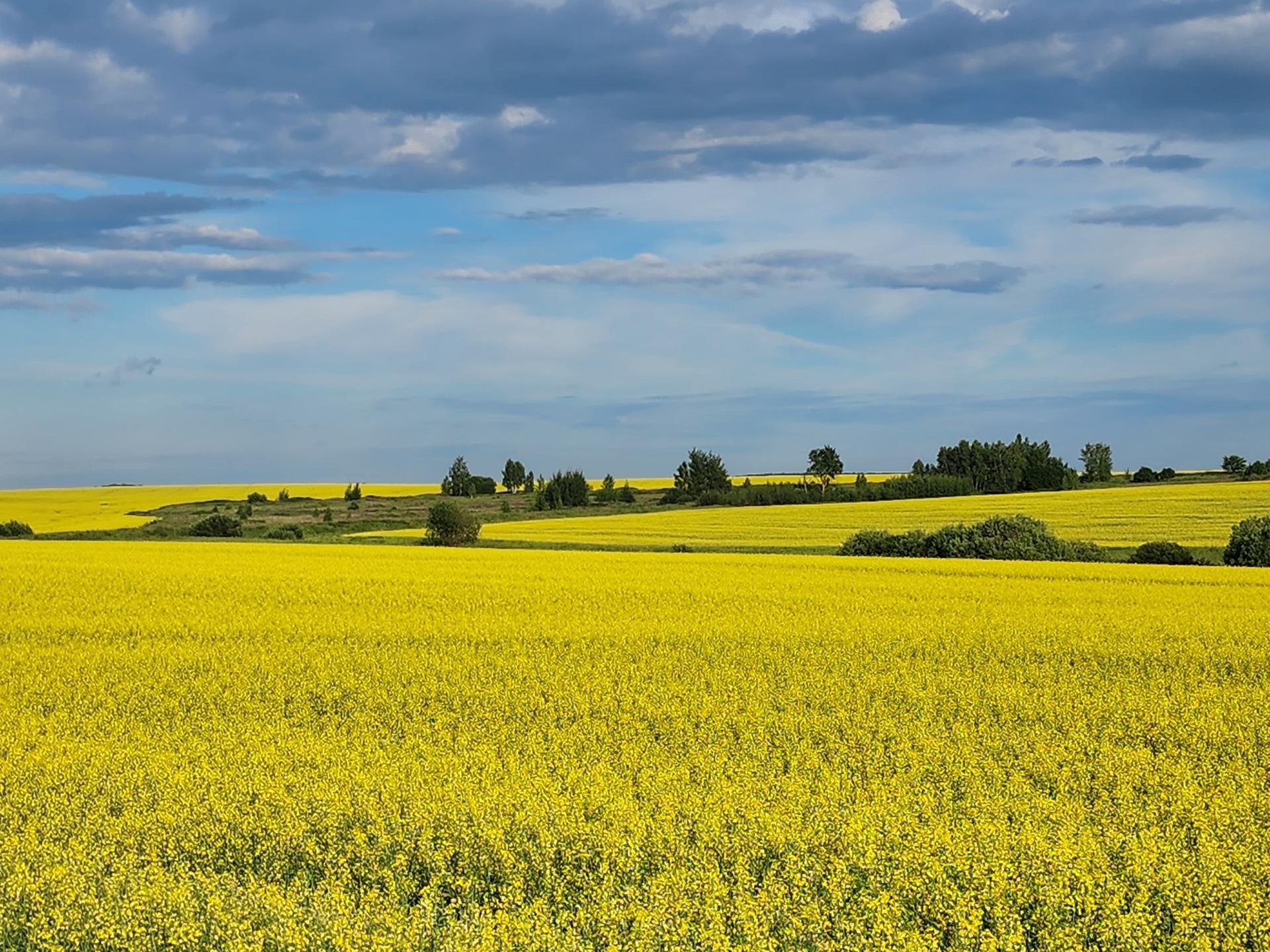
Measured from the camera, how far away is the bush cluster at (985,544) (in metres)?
39.2

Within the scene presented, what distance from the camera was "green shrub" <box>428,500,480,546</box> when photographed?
168ft

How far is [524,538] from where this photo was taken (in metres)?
55.0

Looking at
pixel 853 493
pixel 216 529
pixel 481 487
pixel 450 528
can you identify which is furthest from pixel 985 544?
pixel 481 487

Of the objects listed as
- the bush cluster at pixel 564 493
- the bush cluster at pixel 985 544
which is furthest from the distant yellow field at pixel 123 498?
the bush cluster at pixel 985 544

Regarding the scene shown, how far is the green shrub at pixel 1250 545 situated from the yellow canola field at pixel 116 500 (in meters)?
51.3

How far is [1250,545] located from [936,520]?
60.7ft

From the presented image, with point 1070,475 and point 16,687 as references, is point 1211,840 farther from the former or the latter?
point 1070,475

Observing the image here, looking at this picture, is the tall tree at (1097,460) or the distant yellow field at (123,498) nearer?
the distant yellow field at (123,498)

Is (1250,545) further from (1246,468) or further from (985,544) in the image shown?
(1246,468)

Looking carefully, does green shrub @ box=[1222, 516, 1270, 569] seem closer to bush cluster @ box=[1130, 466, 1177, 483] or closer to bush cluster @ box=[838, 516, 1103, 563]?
bush cluster @ box=[838, 516, 1103, 563]

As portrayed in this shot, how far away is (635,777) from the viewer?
394 inches

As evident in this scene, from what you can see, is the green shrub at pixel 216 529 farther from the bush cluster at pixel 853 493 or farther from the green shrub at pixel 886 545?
the bush cluster at pixel 853 493

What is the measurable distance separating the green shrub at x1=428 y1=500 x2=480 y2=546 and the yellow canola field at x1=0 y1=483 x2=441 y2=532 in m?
19.0

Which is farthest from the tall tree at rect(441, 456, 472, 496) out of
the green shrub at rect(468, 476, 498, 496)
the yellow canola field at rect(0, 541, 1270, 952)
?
the yellow canola field at rect(0, 541, 1270, 952)
